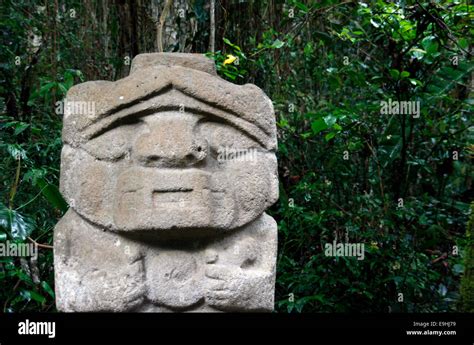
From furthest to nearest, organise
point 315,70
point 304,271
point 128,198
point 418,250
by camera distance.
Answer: point 315,70 < point 418,250 < point 304,271 < point 128,198

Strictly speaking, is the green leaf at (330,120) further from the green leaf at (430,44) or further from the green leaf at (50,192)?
the green leaf at (50,192)

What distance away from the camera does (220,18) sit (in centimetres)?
433

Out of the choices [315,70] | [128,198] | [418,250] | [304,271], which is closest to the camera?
[128,198]

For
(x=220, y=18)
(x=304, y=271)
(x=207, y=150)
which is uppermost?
(x=220, y=18)

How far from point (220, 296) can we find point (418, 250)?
7.17 feet

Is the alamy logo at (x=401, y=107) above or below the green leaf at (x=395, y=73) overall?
below

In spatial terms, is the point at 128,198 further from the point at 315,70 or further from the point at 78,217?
the point at 315,70

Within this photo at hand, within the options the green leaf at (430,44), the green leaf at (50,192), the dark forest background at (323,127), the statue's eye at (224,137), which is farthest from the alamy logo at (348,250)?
the green leaf at (50,192)

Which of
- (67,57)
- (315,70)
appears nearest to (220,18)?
(315,70)

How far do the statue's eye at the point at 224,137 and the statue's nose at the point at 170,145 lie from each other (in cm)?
7

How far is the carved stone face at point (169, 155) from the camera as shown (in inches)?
93.7

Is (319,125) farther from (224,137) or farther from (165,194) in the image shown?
(165,194)

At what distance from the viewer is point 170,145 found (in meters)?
2.38
